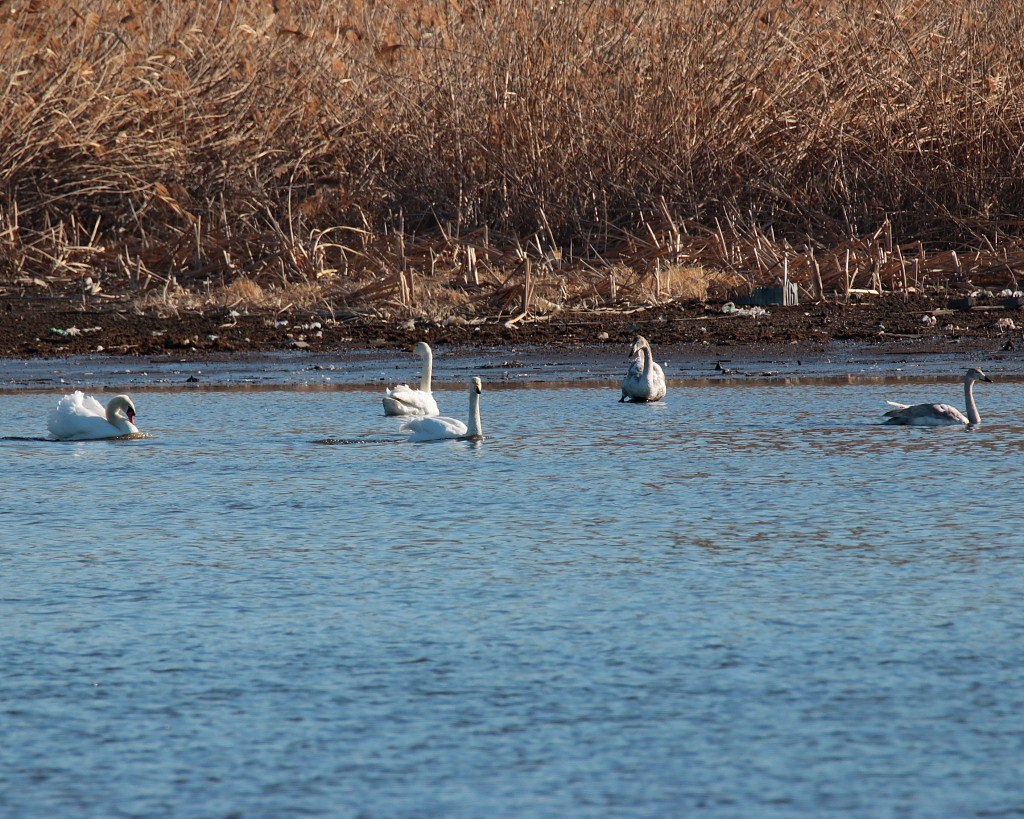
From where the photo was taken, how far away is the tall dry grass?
16547 millimetres

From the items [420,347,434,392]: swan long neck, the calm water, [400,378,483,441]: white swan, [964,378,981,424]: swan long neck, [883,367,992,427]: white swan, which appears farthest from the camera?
[420,347,434,392]: swan long neck

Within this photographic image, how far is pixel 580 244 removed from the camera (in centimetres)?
1725

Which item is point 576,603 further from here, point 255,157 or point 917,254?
point 255,157

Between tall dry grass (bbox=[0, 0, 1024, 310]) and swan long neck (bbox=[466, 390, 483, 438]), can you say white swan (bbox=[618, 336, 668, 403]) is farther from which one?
tall dry grass (bbox=[0, 0, 1024, 310])

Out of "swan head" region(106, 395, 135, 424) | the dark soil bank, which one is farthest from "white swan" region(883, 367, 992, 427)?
"swan head" region(106, 395, 135, 424)

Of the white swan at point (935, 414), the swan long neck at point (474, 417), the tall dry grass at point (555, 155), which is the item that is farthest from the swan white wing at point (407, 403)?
the tall dry grass at point (555, 155)

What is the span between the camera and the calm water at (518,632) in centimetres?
355

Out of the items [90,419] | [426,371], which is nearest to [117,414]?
[90,419]

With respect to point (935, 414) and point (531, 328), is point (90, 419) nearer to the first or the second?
point (935, 414)

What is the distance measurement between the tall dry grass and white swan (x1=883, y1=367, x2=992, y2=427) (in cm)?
633

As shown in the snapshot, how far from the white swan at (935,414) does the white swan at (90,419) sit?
469 centimetres

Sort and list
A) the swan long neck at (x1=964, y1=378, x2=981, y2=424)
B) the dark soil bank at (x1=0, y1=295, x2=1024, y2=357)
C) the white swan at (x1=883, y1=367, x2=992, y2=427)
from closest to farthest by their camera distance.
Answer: the white swan at (x1=883, y1=367, x2=992, y2=427) → the swan long neck at (x1=964, y1=378, x2=981, y2=424) → the dark soil bank at (x1=0, y1=295, x2=1024, y2=357)

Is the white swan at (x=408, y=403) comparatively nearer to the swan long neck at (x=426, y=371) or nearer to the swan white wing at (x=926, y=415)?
the swan long neck at (x=426, y=371)

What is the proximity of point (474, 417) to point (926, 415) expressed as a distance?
2.74 m
